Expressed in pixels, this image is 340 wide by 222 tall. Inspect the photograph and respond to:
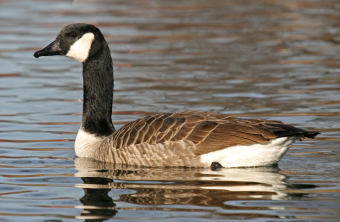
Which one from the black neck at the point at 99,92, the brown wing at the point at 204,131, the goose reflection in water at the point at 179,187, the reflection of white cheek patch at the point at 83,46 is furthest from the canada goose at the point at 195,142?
the reflection of white cheek patch at the point at 83,46

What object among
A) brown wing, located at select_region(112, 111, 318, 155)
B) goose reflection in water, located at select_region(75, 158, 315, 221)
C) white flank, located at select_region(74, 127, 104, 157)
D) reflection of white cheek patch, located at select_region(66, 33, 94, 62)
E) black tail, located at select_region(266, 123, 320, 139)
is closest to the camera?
goose reflection in water, located at select_region(75, 158, 315, 221)

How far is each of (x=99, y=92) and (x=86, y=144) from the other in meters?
0.97

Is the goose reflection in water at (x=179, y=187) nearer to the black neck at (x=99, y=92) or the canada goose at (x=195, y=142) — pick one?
the canada goose at (x=195, y=142)

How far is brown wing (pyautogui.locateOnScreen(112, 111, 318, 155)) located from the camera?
8289 mm

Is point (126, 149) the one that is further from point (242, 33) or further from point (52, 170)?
point (242, 33)

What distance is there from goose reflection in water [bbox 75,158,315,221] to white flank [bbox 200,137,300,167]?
0.11 meters

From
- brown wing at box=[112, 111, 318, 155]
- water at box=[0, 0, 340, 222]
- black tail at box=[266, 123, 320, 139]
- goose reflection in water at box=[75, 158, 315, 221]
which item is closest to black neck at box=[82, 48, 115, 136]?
water at box=[0, 0, 340, 222]

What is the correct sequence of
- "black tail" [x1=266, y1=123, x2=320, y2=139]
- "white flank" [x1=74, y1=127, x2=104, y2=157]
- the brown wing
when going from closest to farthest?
"black tail" [x1=266, y1=123, x2=320, y2=139]
the brown wing
"white flank" [x1=74, y1=127, x2=104, y2=157]

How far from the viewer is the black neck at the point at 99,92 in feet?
33.8

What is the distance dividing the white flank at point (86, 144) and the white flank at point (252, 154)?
213 cm

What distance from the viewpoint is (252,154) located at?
27.8 feet

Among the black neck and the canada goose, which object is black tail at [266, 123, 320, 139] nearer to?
the canada goose

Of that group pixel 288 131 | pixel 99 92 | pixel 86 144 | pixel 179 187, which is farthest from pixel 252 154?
pixel 99 92

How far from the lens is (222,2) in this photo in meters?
33.0
